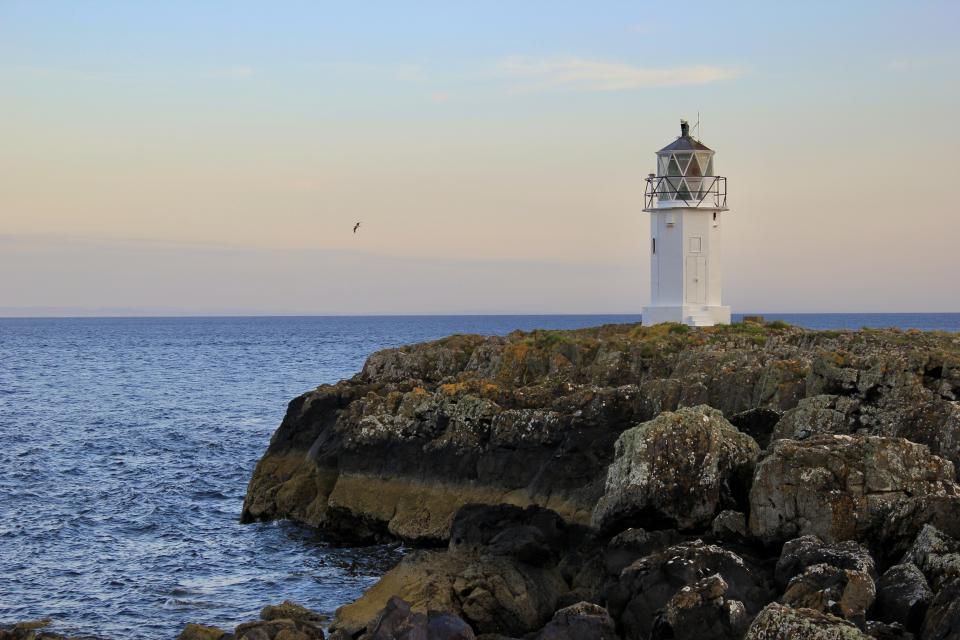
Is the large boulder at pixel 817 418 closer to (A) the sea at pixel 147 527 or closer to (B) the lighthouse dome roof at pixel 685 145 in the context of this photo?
(A) the sea at pixel 147 527

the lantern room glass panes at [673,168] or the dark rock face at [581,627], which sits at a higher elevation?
the lantern room glass panes at [673,168]

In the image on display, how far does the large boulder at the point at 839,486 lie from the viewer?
51.2 ft

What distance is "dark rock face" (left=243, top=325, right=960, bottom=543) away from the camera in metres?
19.6

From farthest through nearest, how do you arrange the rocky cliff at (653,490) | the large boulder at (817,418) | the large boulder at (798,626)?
the large boulder at (817,418), the rocky cliff at (653,490), the large boulder at (798,626)

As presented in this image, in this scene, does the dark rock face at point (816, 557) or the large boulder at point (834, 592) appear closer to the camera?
the large boulder at point (834, 592)

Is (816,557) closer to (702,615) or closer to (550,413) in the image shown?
(702,615)

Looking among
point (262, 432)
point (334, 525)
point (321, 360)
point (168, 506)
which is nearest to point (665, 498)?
point (334, 525)

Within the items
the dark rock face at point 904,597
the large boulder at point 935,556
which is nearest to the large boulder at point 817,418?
the large boulder at point 935,556

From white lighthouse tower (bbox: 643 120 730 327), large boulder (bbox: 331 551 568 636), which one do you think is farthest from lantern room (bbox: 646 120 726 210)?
large boulder (bbox: 331 551 568 636)

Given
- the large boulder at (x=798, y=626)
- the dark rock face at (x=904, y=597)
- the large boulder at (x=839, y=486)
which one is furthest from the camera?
the large boulder at (x=839, y=486)

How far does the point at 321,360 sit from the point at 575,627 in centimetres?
7917

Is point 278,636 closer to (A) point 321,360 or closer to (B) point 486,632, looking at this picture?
(B) point 486,632

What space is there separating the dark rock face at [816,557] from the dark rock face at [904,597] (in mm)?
247

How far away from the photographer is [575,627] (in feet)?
44.7
